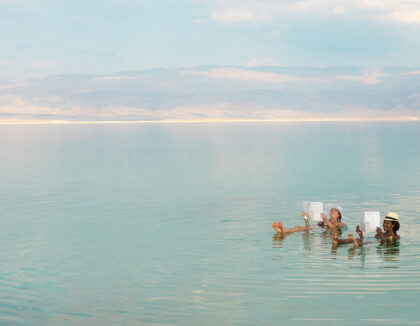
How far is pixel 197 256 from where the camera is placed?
1132 centimetres

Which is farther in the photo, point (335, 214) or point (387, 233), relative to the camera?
point (335, 214)

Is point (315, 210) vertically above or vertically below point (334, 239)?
above

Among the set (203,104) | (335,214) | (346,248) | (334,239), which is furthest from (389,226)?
(203,104)

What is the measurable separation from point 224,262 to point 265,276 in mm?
1073

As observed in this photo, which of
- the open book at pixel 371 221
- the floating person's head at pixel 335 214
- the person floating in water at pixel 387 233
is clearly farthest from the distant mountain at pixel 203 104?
the person floating in water at pixel 387 233

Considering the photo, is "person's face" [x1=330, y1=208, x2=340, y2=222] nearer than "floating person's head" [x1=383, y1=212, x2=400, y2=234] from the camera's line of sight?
No

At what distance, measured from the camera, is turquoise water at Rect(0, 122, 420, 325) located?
840cm

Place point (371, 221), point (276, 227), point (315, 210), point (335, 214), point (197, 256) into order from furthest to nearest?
1. point (315, 210)
2. point (335, 214)
3. point (276, 227)
4. point (371, 221)
5. point (197, 256)

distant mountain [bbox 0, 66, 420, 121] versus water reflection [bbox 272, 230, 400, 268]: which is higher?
distant mountain [bbox 0, 66, 420, 121]

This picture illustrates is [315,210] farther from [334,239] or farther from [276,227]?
[334,239]

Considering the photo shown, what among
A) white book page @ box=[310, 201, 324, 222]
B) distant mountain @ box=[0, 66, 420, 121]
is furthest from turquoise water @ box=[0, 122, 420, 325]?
distant mountain @ box=[0, 66, 420, 121]

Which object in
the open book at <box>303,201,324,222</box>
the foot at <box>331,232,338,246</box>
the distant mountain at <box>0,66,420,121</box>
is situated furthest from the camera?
the distant mountain at <box>0,66,420,121</box>

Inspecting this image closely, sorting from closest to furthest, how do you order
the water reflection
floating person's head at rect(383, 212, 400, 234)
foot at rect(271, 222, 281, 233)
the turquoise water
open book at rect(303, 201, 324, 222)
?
the turquoise water, the water reflection, floating person's head at rect(383, 212, 400, 234), foot at rect(271, 222, 281, 233), open book at rect(303, 201, 324, 222)

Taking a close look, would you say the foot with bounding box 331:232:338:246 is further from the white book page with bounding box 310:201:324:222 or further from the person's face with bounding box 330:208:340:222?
the white book page with bounding box 310:201:324:222
